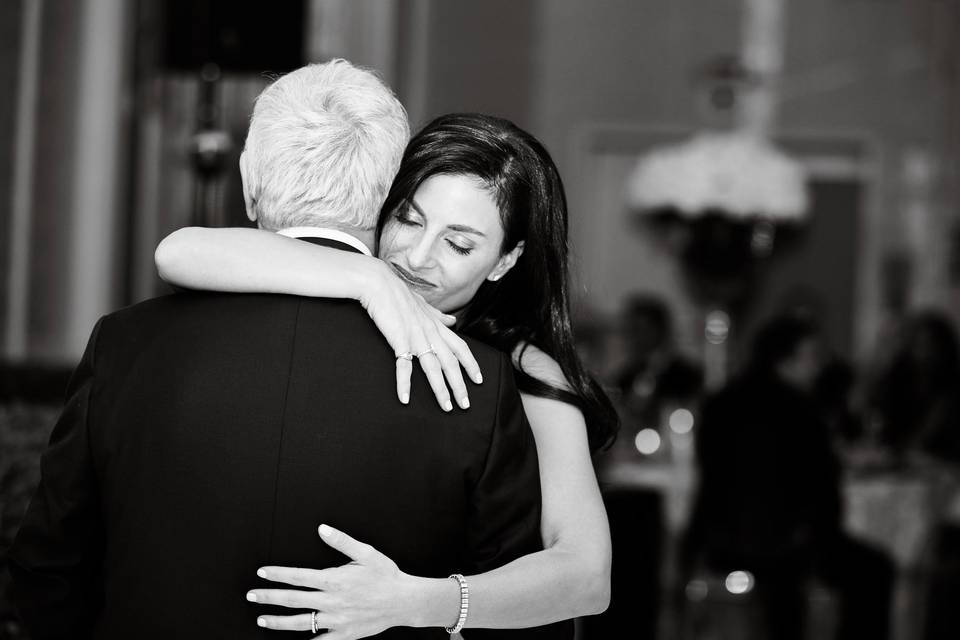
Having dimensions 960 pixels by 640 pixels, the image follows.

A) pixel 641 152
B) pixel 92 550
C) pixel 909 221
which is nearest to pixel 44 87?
pixel 92 550

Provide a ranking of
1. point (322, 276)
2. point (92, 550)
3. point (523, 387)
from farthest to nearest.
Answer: point (523, 387)
point (92, 550)
point (322, 276)

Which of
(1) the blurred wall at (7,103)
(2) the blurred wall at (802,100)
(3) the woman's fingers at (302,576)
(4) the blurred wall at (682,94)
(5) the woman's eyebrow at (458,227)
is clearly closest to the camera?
(3) the woman's fingers at (302,576)

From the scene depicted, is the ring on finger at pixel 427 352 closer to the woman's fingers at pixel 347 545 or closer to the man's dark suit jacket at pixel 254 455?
the man's dark suit jacket at pixel 254 455

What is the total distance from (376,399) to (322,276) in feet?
0.50

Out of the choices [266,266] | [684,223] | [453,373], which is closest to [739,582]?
[684,223]

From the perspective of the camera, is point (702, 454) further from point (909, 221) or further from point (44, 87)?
point (909, 221)

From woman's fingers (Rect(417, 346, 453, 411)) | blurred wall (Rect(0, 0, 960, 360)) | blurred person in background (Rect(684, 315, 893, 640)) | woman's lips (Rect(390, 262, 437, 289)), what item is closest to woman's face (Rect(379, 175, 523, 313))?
woman's lips (Rect(390, 262, 437, 289))

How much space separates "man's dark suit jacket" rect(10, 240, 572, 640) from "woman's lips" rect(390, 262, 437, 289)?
0.21 metres

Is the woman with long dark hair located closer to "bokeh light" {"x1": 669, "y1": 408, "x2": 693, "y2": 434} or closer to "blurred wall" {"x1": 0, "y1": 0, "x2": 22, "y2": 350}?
"blurred wall" {"x1": 0, "y1": 0, "x2": 22, "y2": 350}

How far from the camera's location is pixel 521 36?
849cm

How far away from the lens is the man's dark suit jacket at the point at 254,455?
4.48ft

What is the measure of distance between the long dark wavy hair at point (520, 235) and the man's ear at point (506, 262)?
0.01m

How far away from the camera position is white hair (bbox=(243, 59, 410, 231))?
1.41 m

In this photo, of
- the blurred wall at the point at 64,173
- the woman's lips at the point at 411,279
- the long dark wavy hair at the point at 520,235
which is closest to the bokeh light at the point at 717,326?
the blurred wall at the point at 64,173
